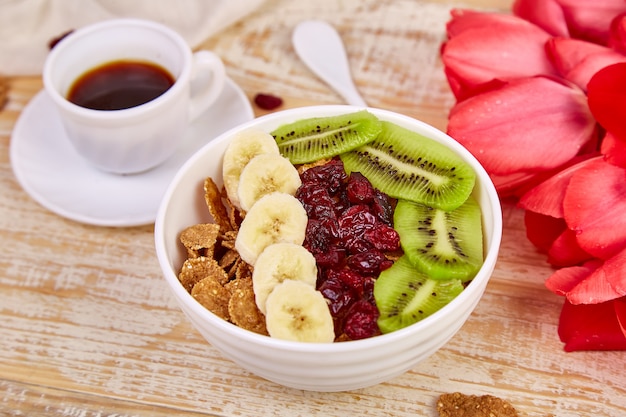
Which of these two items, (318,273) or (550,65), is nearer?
(318,273)

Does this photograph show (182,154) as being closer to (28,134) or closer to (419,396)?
(28,134)

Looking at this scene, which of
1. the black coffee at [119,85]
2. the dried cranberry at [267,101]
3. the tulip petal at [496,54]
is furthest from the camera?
the dried cranberry at [267,101]

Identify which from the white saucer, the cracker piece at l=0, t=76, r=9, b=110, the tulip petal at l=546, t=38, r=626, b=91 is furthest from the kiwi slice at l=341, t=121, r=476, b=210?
the cracker piece at l=0, t=76, r=9, b=110

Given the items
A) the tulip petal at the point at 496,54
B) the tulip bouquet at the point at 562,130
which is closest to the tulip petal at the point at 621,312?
the tulip bouquet at the point at 562,130

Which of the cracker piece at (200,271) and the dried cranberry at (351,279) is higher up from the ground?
the dried cranberry at (351,279)

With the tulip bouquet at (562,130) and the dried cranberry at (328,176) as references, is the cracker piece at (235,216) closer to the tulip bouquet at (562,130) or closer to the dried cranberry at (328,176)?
the dried cranberry at (328,176)

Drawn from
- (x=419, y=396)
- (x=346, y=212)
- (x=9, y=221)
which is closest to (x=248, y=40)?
(x=9, y=221)
